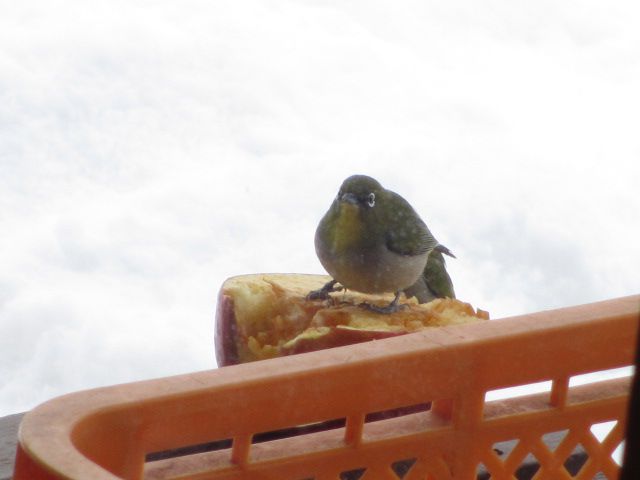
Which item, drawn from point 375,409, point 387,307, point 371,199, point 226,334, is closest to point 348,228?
point 371,199

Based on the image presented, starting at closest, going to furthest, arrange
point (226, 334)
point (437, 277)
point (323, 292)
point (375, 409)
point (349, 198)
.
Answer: point (375, 409) < point (226, 334) < point (323, 292) < point (349, 198) < point (437, 277)

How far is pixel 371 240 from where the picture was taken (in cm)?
300

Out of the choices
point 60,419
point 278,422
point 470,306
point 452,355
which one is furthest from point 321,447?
point 470,306

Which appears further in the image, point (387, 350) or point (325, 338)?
point (325, 338)

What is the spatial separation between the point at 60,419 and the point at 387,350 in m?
0.37

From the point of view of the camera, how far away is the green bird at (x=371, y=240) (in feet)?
9.34

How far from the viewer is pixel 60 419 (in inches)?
37.4

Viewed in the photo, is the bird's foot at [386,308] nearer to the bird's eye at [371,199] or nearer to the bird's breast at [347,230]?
the bird's breast at [347,230]

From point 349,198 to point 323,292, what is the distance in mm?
479

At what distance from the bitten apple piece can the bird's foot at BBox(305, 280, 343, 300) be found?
0.02 metres

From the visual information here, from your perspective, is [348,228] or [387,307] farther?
[348,228]

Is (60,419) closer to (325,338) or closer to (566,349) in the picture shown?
(566,349)

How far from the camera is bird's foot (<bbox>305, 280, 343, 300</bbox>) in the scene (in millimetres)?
2486

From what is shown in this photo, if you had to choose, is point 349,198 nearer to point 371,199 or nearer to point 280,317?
point 371,199
